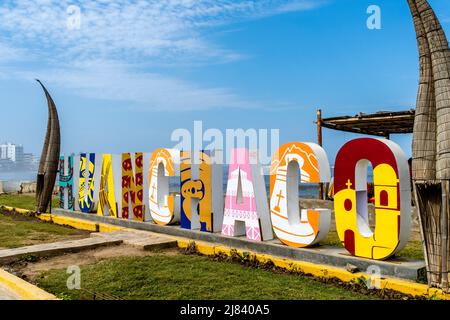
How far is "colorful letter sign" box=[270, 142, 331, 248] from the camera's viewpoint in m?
7.80

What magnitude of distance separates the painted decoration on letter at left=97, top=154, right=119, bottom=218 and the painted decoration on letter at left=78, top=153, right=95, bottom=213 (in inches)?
21.5

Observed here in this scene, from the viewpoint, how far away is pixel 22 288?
6355mm

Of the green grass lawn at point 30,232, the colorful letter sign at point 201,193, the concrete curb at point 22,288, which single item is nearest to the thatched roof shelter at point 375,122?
the colorful letter sign at point 201,193

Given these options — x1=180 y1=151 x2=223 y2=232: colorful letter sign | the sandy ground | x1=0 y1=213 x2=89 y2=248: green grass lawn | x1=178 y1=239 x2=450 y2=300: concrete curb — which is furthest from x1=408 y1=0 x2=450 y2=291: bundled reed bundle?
x1=0 y1=213 x2=89 y2=248: green grass lawn

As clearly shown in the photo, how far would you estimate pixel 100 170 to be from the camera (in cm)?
1407

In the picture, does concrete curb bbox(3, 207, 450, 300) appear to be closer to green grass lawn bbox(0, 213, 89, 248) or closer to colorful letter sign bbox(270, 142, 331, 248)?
colorful letter sign bbox(270, 142, 331, 248)

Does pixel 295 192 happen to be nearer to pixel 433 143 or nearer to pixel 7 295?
pixel 433 143

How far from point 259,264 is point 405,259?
2518mm

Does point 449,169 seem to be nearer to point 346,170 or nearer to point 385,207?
point 385,207

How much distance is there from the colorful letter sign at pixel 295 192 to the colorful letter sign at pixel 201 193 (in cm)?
181

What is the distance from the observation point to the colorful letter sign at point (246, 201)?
8.97 m

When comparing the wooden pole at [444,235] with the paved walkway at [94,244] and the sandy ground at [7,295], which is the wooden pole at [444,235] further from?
the sandy ground at [7,295]

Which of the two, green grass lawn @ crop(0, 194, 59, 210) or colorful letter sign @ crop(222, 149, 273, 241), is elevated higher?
colorful letter sign @ crop(222, 149, 273, 241)

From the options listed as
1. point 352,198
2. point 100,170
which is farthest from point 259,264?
point 100,170
